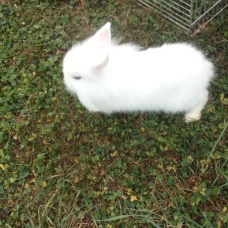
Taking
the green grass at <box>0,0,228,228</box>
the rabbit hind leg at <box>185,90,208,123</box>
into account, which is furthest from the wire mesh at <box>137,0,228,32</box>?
the rabbit hind leg at <box>185,90,208,123</box>

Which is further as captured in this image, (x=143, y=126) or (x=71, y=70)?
(x=143, y=126)

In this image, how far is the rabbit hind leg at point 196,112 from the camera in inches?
103

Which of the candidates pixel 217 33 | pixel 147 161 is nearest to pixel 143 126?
pixel 147 161

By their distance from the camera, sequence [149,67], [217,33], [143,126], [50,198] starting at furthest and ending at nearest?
[217,33]
[143,126]
[50,198]
[149,67]

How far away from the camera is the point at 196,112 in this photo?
2695mm

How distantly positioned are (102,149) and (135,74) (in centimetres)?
71

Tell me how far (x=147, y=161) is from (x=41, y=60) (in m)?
1.28

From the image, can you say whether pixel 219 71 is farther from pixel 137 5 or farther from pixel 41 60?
pixel 41 60

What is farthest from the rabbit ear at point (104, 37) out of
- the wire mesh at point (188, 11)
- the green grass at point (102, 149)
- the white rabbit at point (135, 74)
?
the wire mesh at point (188, 11)

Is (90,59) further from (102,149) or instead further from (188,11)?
(188,11)

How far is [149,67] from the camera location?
7.57 feet

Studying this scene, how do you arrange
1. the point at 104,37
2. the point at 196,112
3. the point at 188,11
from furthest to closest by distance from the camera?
the point at 188,11 < the point at 196,112 < the point at 104,37

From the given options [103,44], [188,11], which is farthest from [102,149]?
[188,11]

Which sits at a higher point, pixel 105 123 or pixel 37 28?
pixel 37 28
